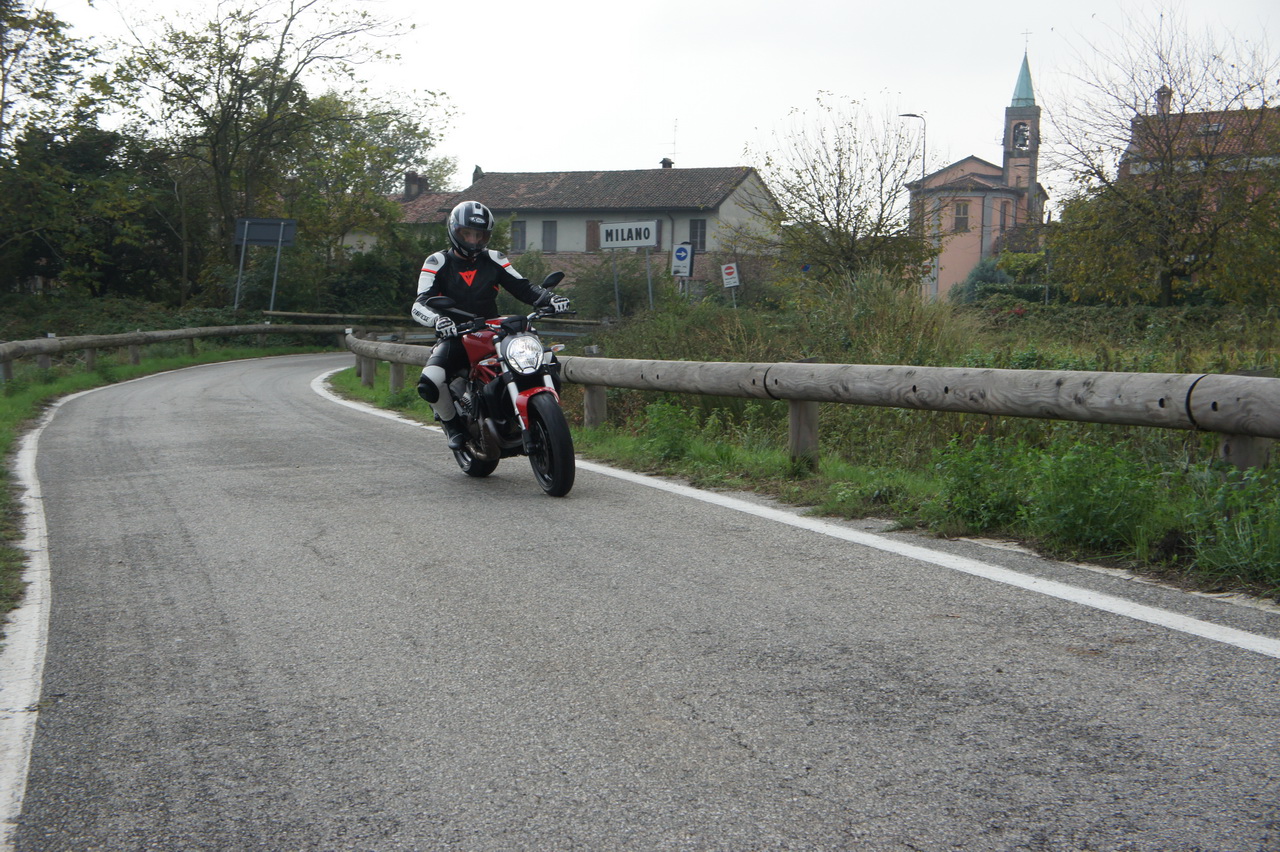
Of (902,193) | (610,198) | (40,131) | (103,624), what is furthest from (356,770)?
(610,198)

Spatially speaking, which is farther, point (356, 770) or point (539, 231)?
point (539, 231)

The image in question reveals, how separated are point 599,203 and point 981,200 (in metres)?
30.4

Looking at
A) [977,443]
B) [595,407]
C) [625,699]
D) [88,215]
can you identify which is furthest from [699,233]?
[625,699]

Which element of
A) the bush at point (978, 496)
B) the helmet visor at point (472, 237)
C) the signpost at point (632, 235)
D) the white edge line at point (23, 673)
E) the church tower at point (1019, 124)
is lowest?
the white edge line at point (23, 673)

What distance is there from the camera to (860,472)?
24.8 ft

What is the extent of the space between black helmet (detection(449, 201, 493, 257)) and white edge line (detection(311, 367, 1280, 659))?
1919mm

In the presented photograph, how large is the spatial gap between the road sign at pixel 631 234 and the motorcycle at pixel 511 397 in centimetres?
1228

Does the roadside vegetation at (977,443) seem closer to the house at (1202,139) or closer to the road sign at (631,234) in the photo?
the road sign at (631,234)

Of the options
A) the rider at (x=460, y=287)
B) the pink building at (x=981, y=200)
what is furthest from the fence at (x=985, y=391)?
the pink building at (x=981, y=200)

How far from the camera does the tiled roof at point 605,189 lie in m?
65.4

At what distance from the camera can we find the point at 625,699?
3.57 meters

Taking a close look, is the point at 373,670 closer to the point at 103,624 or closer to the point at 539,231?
the point at 103,624

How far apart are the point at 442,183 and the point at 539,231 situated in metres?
30.1

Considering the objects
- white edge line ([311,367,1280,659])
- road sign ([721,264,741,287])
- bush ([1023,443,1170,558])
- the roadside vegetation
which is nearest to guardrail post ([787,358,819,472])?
the roadside vegetation
